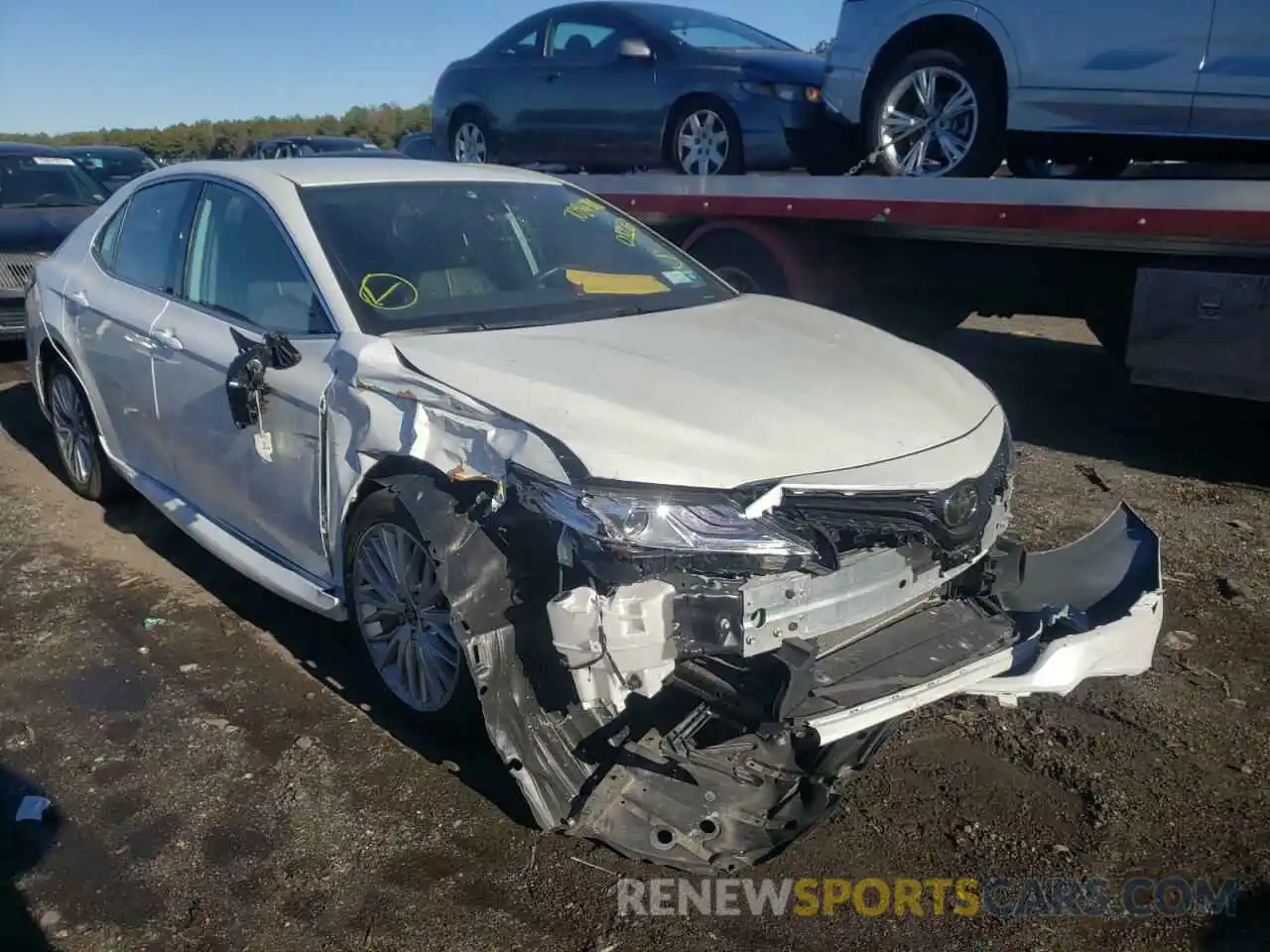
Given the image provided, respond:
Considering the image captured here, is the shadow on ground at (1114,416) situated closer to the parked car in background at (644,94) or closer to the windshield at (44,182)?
the parked car in background at (644,94)

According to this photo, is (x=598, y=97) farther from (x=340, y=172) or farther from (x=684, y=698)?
(x=684, y=698)

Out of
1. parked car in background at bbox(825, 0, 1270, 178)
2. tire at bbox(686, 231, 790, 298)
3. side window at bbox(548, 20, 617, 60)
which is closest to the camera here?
parked car in background at bbox(825, 0, 1270, 178)

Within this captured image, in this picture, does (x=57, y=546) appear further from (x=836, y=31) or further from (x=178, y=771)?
(x=836, y=31)

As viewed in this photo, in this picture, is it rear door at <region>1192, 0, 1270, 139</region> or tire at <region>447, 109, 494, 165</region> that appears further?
tire at <region>447, 109, 494, 165</region>

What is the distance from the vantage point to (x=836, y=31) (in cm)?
659

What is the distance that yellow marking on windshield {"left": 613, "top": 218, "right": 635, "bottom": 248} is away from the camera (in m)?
4.59

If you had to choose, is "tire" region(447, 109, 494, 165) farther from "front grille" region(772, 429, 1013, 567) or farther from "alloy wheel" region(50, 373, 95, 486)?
"front grille" region(772, 429, 1013, 567)

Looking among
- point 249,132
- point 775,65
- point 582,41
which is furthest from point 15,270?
point 249,132

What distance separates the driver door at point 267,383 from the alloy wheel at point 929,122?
12.8 feet

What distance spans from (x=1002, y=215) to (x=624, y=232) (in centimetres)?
240

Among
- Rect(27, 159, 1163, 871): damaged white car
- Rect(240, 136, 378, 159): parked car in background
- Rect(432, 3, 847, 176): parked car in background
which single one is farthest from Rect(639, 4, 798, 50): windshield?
Rect(240, 136, 378, 159): parked car in background

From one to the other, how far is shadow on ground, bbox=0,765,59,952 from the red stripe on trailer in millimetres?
5088

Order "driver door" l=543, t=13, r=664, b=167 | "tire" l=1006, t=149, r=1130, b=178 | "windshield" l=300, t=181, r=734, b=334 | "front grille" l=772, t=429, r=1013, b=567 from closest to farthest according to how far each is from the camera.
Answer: "front grille" l=772, t=429, r=1013, b=567 < "windshield" l=300, t=181, r=734, b=334 < "tire" l=1006, t=149, r=1130, b=178 < "driver door" l=543, t=13, r=664, b=167

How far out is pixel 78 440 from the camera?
5586 millimetres
